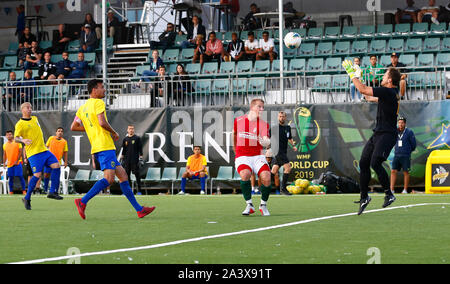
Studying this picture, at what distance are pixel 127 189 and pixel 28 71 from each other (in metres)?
18.1

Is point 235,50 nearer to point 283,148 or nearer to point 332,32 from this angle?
point 332,32

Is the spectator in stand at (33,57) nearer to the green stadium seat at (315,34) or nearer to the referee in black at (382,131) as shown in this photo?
the green stadium seat at (315,34)

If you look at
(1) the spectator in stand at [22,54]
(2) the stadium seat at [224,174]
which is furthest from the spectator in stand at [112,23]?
(2) the stadium seat at [224,174]

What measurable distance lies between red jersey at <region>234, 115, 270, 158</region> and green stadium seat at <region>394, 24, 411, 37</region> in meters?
18.3

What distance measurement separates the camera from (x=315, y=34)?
32.0 m

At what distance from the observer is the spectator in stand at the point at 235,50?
29.9 m

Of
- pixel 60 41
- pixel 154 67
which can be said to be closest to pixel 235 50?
pixel 154 67

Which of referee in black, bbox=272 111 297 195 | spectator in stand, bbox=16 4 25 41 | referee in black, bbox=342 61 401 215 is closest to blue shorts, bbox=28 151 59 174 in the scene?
referee in black, bbox=342 61 401 215

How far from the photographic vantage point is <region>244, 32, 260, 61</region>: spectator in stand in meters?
30.0

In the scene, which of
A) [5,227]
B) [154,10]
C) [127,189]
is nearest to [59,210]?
[127,189]

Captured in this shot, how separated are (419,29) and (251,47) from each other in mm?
5918

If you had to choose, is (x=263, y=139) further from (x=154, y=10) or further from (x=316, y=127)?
(x=154, y=10)

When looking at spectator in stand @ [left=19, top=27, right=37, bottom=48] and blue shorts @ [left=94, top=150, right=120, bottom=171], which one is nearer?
blue shorts @ [left=94, top=150, right=120, bottom=171]

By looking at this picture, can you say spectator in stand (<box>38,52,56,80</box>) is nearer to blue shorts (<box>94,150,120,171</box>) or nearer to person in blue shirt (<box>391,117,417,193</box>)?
person in blue shirt (<box>391,117,417,193</box>)
